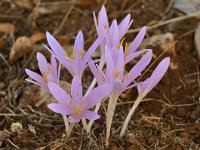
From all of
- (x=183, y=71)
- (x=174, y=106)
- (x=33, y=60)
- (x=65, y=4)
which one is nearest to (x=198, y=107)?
(x=174, y=106)

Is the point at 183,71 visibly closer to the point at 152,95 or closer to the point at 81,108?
the point at 152,95

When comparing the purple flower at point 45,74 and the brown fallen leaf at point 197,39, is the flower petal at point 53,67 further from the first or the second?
the brown fallen leaf at point 197,39

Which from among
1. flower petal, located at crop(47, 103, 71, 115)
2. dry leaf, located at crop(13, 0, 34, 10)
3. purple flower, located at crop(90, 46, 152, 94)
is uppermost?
dry leaf, located at crop(13, 0, 34, 10)

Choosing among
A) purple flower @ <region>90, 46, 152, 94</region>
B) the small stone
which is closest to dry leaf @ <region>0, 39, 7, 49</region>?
the small stone

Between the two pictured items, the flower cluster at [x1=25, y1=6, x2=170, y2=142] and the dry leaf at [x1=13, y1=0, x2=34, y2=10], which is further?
the dry leaf at [x1=13, y1=0, x2=34, y2=10]

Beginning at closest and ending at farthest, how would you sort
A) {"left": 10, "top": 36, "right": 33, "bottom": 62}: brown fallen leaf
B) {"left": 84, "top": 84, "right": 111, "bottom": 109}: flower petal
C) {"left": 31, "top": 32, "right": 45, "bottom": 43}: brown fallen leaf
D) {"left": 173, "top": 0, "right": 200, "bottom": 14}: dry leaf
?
1. {"left": 84, "top": 84, "right": 111, "bottom": 109}: flower petal
2. {"left": 10, "top": 36, "right": 33, "bottom": 62}: brown fallen leaf
3. {"left": 31, "top": 32, "right": 45, "bottom": 43}: brown fallen leaf
4. {"left": 173, "top": 0, "right": 200, "bottom": 14}: dry leaf

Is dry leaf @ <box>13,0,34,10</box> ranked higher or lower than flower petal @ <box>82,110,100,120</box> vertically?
higher

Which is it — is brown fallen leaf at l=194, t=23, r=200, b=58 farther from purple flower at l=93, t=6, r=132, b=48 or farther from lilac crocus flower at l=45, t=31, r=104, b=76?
lilac crocus flower at l=45, t=31, r=104, b=76
